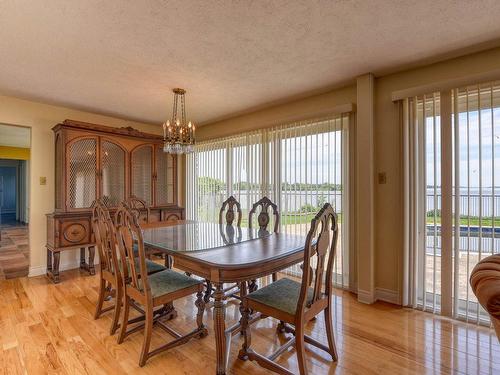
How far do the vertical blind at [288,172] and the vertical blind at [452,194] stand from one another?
0.68 metres

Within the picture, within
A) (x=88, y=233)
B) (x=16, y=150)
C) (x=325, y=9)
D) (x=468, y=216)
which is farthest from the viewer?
(x=16, y=150)

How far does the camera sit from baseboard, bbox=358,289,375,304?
8.73 ft

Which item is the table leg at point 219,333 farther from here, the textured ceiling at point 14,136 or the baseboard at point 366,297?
the textured ceiling at point 14,136

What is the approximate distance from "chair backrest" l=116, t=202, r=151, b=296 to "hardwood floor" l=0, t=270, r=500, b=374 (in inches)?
19.4

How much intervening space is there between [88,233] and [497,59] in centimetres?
471

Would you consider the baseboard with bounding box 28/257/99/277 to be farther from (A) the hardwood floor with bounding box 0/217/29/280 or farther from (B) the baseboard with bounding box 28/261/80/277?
(A) the hardwood floor with bounding box 0/217/29/280

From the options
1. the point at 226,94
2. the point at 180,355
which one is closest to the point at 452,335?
the point at 180,355

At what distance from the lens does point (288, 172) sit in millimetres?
3506

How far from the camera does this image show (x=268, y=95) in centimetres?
331

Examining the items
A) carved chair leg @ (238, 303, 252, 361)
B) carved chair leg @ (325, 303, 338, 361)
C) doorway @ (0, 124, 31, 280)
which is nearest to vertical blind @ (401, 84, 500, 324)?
carved chair leg @ (325, 303, 338, 361)

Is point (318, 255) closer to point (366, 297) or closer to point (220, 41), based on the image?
point (366, 297)

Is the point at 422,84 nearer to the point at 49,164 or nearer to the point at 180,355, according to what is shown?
the point at 180,355

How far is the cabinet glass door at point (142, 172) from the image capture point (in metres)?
4.07

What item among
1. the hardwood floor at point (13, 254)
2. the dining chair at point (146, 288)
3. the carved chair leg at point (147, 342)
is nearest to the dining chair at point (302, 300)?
the dining chair at point (146, 288)
